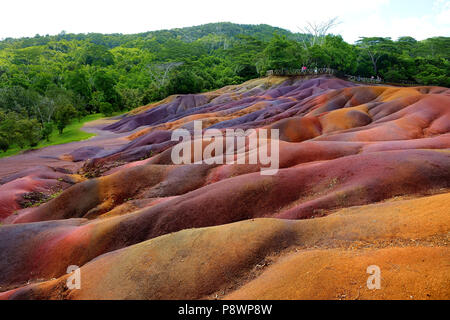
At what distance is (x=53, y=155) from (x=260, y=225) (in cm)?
3505

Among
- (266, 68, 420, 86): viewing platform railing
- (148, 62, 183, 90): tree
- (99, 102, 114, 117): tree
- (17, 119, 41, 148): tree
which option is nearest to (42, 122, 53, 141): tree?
(17, 119, 41, 148): tree

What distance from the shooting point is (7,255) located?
11.5 meters

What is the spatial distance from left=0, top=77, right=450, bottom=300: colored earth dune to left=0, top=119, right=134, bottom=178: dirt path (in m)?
6.20

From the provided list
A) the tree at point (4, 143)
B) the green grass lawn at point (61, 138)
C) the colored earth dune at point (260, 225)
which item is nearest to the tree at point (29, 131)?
the green grass lawn at point (61, 138)

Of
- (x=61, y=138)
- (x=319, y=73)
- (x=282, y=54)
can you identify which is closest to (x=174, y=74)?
(x=282, y=54)

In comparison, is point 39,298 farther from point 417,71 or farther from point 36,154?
point 417,71

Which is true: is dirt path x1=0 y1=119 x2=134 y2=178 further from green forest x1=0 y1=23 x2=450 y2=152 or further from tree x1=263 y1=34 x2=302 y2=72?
tree x1=263 y1=34 x2=302 y2=72

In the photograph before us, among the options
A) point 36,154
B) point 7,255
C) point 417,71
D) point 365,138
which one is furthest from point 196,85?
point 7,255

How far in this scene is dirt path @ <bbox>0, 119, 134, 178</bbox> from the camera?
29953 mm

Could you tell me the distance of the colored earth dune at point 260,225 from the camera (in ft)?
18.3

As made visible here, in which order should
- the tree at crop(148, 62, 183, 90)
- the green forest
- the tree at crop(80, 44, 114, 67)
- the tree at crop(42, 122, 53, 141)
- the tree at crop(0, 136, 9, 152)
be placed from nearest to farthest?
the tree at crop(0, 136, 9, 152) < the tree at crop(42, 122, 53, 141) < the green forest < the tree at crop(148, 62, 183, 90) < the tree at crop(80, 44, 114, 67)

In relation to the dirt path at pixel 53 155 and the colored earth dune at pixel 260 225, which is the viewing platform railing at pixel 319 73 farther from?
the dirt path at pixel 53 155
